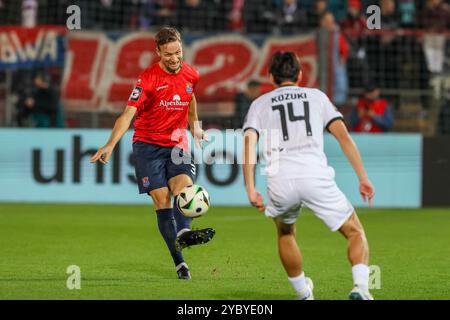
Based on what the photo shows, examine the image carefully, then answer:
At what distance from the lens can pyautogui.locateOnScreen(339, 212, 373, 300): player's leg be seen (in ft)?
22.7

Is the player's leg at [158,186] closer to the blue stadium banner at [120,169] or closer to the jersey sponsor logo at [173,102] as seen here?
the jersey sponsor logo at [173,102]

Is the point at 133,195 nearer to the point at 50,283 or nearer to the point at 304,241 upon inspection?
the point at 304,241

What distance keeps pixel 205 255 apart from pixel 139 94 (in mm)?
2459

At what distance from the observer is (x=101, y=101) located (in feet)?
Answer: 58.3

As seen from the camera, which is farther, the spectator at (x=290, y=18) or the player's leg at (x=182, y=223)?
the spectator at (x=290, y=18)

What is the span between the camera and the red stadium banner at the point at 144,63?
17.8m

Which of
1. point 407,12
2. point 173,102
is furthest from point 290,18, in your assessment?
point 173,102

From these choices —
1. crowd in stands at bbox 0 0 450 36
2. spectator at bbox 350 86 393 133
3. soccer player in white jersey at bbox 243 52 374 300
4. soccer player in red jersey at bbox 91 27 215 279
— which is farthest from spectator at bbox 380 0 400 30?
soccer player in white jersey at bbox 243 52 374 300

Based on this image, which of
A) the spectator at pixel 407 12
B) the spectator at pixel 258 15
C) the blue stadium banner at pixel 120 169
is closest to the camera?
the blue stadium banner at pixel 120 169

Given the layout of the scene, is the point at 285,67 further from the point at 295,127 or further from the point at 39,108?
the point at 39,108

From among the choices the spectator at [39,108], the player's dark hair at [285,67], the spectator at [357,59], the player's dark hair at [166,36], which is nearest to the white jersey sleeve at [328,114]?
the player's dark hair at [285,67]

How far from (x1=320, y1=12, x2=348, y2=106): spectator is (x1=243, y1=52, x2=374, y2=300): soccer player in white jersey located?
423 inches

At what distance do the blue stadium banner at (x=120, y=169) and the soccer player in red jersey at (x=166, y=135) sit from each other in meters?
7.70

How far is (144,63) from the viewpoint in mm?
17953
